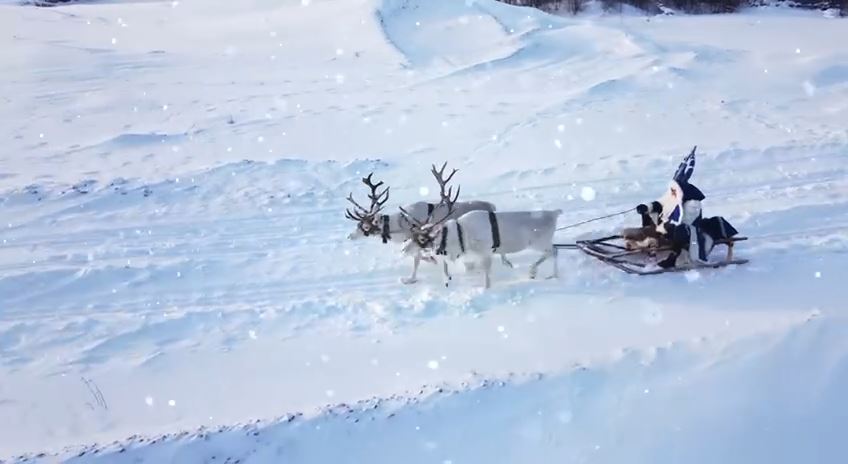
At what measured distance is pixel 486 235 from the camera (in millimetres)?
8438

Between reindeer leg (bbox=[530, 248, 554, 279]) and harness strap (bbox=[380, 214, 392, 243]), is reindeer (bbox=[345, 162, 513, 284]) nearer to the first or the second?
harness strap (bbox=[380, 214, 392, 243])

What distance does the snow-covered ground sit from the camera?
6.54 m

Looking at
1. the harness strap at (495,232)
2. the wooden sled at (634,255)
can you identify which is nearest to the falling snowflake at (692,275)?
the wooden sled at (634,255)

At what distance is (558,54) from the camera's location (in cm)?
2125

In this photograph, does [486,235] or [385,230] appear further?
[385,230]

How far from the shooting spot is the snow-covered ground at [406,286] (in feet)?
21.5

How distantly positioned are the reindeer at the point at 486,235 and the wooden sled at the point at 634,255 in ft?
1.40

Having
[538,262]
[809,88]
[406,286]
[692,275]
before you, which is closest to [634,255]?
[692,275]

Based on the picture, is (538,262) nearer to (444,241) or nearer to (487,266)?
(487,266)

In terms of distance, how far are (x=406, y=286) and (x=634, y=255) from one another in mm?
2617

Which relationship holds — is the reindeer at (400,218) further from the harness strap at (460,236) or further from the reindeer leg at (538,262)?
the harness strap at (460,236)

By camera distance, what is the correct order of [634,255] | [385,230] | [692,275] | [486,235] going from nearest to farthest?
→ [486,235] < [692,275] < [634,255] < [385,230]

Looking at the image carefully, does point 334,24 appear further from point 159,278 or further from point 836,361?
point 836,361

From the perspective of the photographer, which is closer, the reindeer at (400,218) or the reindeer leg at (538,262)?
the reindeer leg at (538,262)
